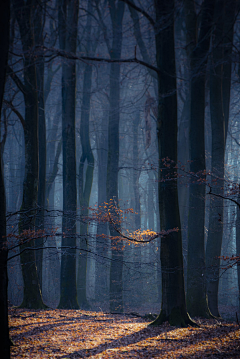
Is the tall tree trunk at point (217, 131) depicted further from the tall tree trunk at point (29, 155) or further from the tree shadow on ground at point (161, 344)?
the tall tree trunk at point (29, 155)

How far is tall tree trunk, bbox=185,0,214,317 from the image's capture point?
9984 millimetres

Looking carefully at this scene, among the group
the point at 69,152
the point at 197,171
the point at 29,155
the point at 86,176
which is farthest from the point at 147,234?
the point at 86,176

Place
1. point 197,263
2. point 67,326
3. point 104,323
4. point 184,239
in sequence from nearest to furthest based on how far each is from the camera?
point 67,326 → point 104,323 → point 197,263 → point 184,239

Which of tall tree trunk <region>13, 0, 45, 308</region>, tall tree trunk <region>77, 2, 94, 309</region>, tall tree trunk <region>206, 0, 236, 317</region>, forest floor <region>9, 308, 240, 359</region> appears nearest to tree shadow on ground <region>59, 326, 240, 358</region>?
forest floor <region>9, 308, 240, 359</region>

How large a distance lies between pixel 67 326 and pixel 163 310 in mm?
2705

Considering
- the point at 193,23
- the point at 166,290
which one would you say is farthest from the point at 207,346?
the point at 193,23

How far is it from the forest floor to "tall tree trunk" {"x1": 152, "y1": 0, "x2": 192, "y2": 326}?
0.64m

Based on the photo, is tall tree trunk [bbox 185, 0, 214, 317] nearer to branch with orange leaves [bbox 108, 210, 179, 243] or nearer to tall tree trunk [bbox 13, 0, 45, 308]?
branch with orange leaves [bbox 108, 210, 179, 243]

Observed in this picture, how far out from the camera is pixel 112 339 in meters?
6.96

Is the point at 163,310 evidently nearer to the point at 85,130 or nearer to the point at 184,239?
the point at 184,239

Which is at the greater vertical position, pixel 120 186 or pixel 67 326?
pixel 120 186

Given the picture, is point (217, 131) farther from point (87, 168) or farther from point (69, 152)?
point (87, 168)

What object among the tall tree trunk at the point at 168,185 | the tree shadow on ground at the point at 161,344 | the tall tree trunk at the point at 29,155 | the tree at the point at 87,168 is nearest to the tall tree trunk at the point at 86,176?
the tree at the point at 87,168

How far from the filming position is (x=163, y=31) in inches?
371
